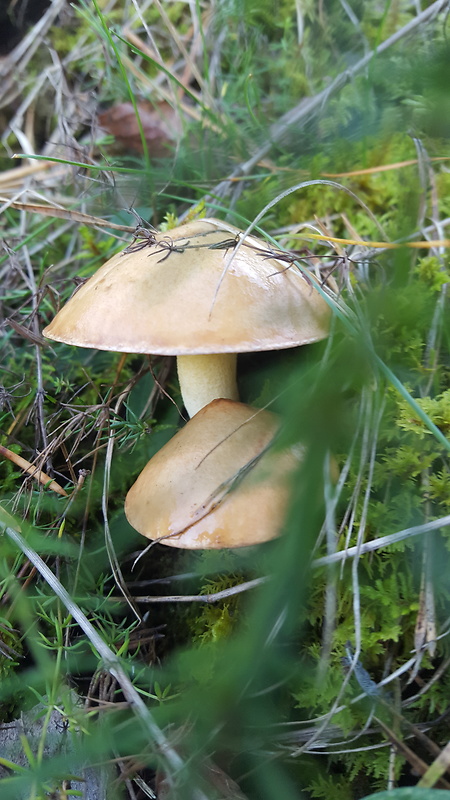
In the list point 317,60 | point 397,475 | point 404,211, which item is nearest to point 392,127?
point 404,211

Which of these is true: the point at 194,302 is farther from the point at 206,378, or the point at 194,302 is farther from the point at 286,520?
the point at 286,520

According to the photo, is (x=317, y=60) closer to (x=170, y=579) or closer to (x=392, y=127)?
(x=392, y=127)

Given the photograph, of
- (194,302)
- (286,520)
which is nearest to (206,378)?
(194,302)

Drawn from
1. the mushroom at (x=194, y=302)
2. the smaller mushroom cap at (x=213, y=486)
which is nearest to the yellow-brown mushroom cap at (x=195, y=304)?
the mushroom at (x=194, y=302)

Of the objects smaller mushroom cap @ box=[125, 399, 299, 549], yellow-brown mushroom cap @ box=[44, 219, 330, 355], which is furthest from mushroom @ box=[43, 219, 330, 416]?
smaller mushroom cap @ box=[125, 399, 299, 549]

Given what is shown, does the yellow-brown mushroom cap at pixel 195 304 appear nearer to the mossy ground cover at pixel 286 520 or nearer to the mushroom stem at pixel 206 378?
the mossy ground cover at pixel 286 520

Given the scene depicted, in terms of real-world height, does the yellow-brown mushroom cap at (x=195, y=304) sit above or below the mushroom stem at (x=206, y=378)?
above

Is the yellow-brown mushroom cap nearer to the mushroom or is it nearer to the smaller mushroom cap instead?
the mushroom

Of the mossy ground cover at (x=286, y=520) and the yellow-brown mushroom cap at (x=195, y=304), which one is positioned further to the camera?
the yellow-brown mushroom cap at (x=195, y=304)
